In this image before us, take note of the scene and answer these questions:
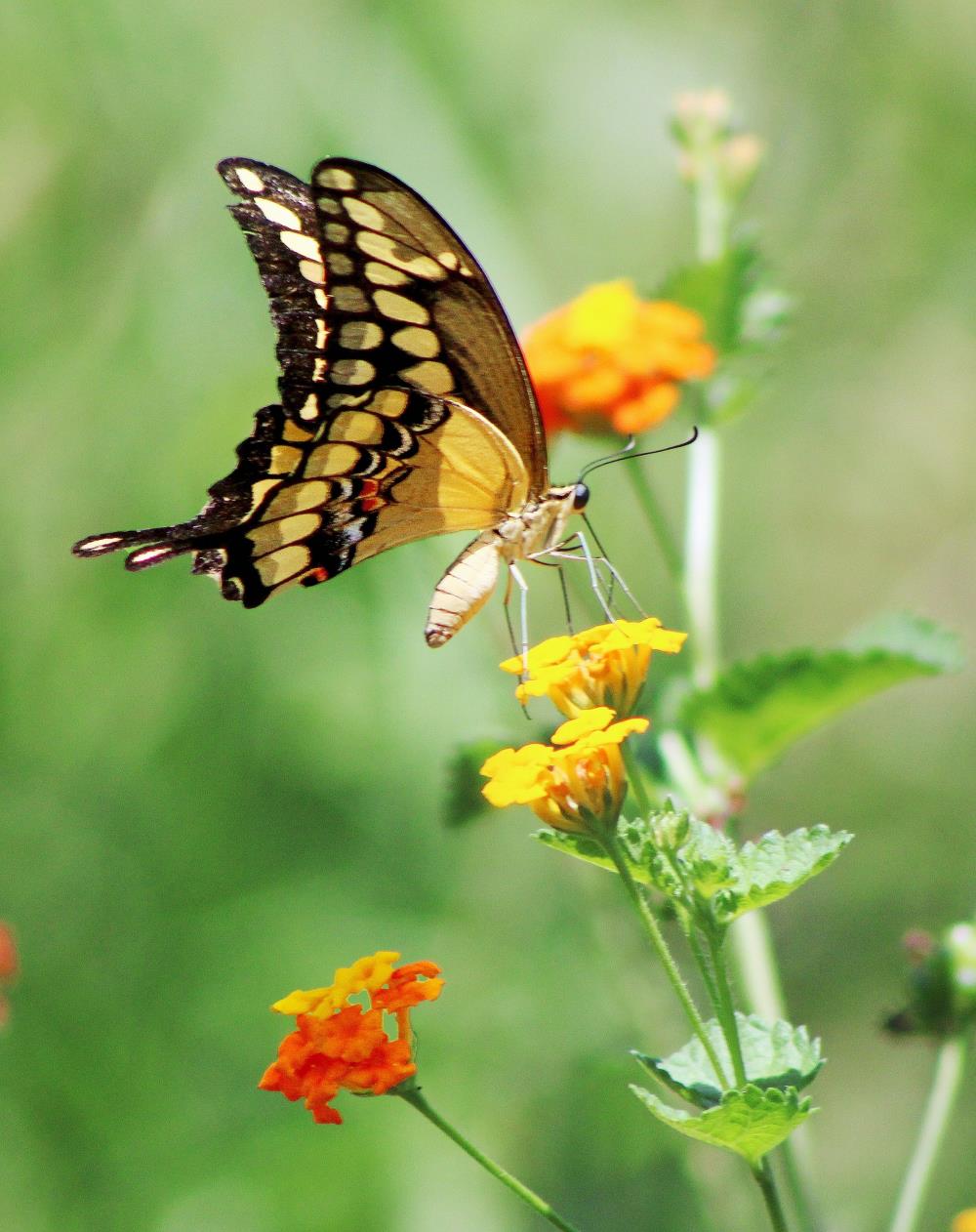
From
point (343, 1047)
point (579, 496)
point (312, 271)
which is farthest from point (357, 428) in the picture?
point (343, 1047)

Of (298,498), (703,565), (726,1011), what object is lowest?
(726,1011)

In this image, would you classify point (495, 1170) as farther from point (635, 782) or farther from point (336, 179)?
point (336, 179)

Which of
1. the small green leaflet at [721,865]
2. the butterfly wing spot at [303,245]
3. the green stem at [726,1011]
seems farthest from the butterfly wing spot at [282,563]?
the green stem at [726,1011]

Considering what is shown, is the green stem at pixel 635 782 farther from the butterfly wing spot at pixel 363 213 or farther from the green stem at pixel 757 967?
the butterfly wing spot at pixel 363 213

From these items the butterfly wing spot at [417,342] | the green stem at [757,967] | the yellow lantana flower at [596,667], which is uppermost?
the butterfly wing spot at [417,342]

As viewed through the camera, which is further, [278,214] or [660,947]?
[278,214]

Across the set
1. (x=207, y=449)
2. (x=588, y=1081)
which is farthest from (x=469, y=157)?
(x=588, y=1081)
